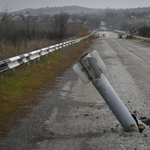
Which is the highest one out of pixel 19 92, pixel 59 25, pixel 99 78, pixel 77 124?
pixel 99 78

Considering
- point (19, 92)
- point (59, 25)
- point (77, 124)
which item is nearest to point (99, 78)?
point (77, 124)

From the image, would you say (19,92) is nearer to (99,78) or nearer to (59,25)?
(99,78)

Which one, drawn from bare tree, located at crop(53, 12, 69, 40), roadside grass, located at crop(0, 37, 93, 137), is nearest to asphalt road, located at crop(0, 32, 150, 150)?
roadside grass, located at crop(0, 37, 93, 137)

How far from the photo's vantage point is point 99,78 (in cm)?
362

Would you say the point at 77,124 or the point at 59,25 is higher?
the point at 59,25

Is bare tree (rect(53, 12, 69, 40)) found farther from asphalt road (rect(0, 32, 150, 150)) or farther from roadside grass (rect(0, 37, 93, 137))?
asphalt road (rect(0, 32, 150, 150))

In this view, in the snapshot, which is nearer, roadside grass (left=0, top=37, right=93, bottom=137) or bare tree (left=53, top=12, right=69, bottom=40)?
roadside grass (left=0, top=37, right=93, bottom=137)

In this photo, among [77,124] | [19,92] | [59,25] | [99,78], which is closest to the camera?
[99,78]

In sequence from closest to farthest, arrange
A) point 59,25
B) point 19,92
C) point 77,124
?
point 77,124
point 19,92
point 59,25

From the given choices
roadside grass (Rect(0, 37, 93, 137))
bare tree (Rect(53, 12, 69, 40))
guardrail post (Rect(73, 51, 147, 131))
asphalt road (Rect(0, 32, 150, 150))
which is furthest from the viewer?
bare tree (Rect(53, 12, 69, 40))

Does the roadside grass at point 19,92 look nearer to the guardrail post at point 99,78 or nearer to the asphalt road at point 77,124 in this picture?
the asphalt road at point 77,124

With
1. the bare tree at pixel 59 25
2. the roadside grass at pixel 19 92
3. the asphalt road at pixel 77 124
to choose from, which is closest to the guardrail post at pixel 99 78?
the asphalt road at pixel 77 124

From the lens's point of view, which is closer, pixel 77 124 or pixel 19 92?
pixel 77 124

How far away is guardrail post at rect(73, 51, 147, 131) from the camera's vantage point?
3539 millimetres
